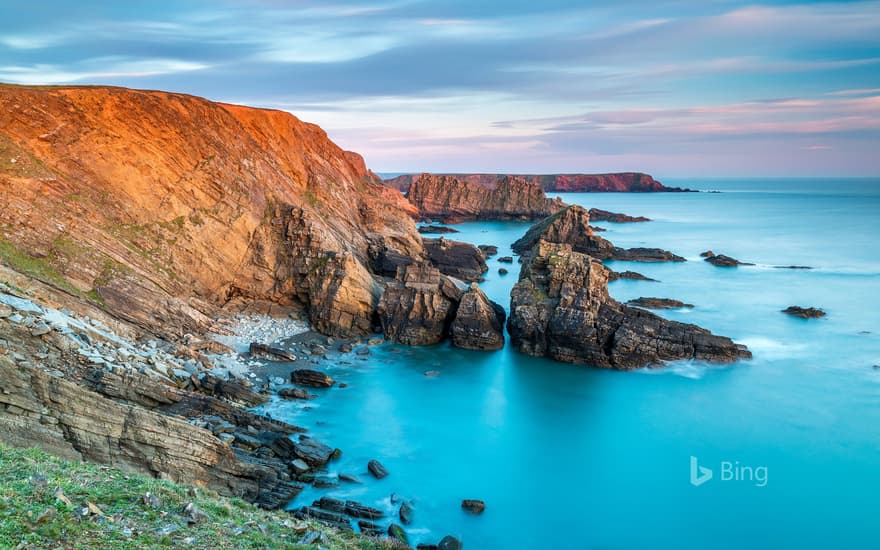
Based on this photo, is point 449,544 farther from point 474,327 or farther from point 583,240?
point 583,240

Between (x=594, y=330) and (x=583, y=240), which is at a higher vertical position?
(x=583, y=240)

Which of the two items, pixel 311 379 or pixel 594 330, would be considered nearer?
pixel 311 379

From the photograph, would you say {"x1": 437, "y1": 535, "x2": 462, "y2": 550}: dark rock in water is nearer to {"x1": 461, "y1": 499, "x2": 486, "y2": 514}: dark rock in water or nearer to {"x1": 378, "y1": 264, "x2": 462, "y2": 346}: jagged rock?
{"x1": 461, "y1": 499, "x2": 486, "y2": 514}: dark rock in water

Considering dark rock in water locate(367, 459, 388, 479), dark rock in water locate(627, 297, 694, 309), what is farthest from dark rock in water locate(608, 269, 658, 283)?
dark rock in water locate(367, 459, 388, 479)

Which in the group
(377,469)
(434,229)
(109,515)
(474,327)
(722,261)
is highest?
(434,229)

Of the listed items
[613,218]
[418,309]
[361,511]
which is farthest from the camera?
[613,218]

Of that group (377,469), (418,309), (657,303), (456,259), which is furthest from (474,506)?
(456,259)

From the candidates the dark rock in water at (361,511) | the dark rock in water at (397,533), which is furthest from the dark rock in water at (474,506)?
the dark rock in water at (361,511)

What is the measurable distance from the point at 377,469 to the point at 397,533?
3577 mm

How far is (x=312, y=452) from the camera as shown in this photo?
20.5 m

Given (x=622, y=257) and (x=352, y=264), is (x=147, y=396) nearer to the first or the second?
(x=352, y=264)

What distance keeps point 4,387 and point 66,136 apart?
20.3m

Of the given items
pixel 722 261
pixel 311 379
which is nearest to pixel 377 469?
pixel 311 379

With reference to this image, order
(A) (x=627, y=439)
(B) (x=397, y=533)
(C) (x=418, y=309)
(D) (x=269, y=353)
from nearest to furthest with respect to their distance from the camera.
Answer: (B) (x=397, y=533) → (A) (x=627, y=439) → (D) (x=269, y=353) → (C) (x=418, y=309)
